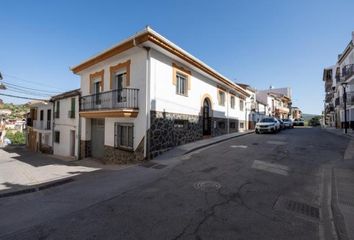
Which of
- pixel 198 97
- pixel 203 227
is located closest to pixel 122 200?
pixel 203 227

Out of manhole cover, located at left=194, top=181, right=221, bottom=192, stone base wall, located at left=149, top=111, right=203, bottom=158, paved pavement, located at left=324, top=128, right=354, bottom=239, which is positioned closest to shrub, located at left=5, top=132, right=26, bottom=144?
stone base wall, located at left=149, top=111, right=203, bottom=158

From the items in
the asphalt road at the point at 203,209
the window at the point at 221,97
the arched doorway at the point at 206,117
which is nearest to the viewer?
the asphalt road at the point at 203,209

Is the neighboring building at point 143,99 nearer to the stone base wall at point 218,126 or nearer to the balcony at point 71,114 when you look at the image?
the stone base wall at point 218,126

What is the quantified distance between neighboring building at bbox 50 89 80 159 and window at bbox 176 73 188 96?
28.2 ft

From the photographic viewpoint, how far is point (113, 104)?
11.8 meters

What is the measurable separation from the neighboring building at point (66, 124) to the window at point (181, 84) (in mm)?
8590

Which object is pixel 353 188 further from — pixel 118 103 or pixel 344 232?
pixel 118 103

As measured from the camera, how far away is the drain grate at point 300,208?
13.8 ft

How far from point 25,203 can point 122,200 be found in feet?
9.10

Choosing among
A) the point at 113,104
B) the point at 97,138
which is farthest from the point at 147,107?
the point at 97,138

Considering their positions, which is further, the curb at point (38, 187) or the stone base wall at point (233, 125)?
the stone base wall at point (233, 125)

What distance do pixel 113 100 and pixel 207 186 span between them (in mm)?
8331

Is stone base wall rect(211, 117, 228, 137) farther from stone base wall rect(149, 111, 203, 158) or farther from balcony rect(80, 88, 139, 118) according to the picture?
balcony rect(80, 88, 139, 118)

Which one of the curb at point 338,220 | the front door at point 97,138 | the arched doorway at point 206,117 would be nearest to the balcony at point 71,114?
the front door at point 97,138
